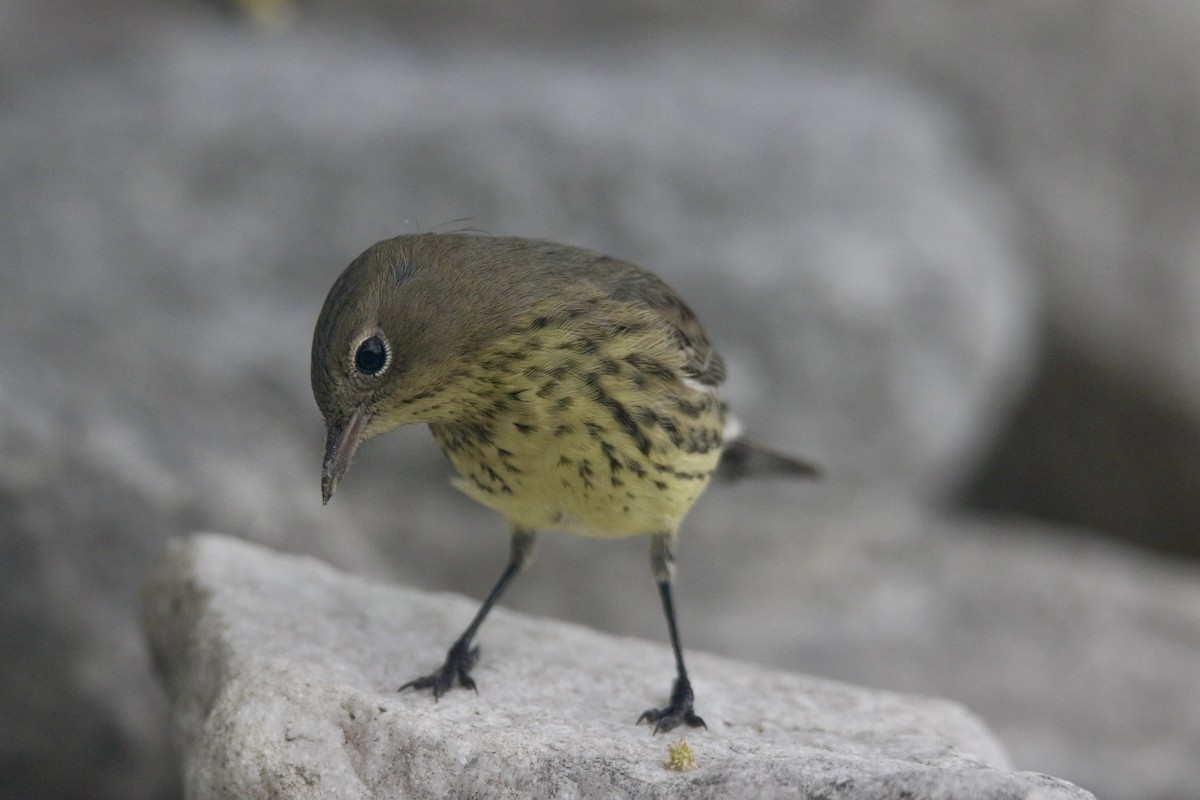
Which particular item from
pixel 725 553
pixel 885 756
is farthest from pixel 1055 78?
pixel 885 756

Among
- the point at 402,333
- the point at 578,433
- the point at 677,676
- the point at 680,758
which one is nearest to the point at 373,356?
the point at 402,333

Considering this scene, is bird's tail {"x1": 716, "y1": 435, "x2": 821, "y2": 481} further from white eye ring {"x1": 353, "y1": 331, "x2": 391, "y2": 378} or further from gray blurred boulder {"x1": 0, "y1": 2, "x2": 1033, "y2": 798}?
gray blurred boulder {"x1": 0, "y1": 2, "x2": 1033, "y2": 798}

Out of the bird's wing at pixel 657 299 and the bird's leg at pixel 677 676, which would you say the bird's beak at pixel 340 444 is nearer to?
the bird's wing at pixel 657 299

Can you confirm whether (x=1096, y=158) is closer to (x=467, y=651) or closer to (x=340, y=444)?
(x=467, y=651)

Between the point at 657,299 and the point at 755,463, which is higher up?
the point at 657,299

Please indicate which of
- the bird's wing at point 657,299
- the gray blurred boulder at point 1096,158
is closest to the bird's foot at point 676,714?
the bird's wing at point 657,299

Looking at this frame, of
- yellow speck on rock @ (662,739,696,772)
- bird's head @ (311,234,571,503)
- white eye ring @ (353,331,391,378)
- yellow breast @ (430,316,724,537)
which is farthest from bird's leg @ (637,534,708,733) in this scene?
white eye ring @ (353,331,391,378)

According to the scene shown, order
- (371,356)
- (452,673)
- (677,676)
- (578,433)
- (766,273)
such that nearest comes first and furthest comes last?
(371,356) → (578,433) → (452,673) → (677,676) → (766,273)
